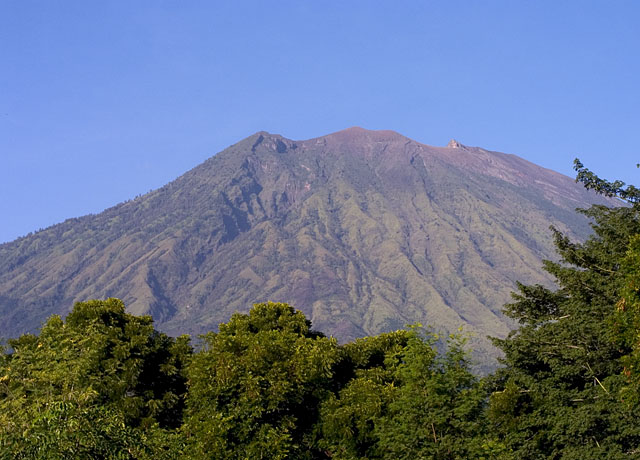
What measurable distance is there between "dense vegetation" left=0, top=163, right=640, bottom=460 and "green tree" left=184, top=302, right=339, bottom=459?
7 centimetres

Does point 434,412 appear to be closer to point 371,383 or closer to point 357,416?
point 357,416

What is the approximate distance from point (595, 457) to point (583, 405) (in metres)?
2.71

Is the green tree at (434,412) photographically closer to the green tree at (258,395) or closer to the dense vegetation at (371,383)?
the dense vegetation at (371,383)

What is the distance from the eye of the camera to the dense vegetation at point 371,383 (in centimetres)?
3453

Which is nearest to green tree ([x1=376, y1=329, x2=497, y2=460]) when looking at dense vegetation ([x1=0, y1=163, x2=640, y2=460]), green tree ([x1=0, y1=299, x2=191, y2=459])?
dense vegetation ([x1=0, y1=163, x2=640, y2=460])

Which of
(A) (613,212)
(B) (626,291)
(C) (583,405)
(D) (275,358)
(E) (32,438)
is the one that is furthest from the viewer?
(A) (613,212)

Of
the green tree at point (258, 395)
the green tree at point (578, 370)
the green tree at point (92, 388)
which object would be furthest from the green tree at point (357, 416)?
the green tree at point (92, 388)

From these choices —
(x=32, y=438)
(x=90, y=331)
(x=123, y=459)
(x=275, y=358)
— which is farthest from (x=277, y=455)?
(x=32, y=438)

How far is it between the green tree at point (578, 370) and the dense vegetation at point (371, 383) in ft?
0.28

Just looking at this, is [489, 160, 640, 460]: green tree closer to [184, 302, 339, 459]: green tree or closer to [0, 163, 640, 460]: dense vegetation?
[0, 163, 640, 460]: dense vegetation

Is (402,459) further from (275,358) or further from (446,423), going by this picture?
(275,358)

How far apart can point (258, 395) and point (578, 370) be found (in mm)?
15698

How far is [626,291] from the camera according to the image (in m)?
25.7

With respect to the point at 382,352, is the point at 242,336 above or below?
above
